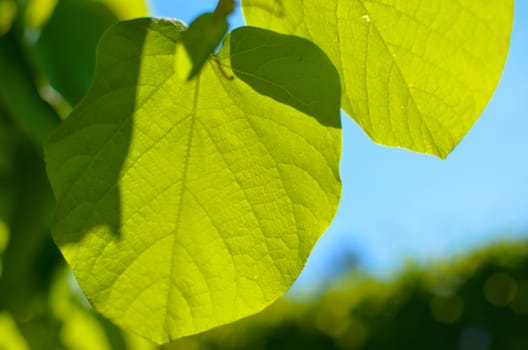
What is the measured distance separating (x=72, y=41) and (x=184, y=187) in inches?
31.7

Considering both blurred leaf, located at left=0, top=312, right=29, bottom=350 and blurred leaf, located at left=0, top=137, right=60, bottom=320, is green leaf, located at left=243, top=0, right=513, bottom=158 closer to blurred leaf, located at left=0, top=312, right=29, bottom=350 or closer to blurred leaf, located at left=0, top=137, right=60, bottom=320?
blurred leaf, located at left=0, top=137, right=60, bottom=320

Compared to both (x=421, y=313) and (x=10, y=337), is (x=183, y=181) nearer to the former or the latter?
(x=10, y=337)

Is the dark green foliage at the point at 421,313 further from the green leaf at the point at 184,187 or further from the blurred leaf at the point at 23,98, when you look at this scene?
the green leaf at the point at 184,187

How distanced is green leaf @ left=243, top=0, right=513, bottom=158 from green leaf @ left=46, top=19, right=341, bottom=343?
6 centimetres

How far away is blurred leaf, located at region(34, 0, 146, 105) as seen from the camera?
153 cm

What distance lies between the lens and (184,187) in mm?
932

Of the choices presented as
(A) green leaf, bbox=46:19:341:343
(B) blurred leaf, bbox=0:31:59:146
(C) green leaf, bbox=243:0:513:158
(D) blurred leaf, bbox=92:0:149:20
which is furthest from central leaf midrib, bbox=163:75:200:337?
(D) blurred leaf, bbox=92:0:149:20

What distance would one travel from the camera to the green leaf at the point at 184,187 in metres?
0.88

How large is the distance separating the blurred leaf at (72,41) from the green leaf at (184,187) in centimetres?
65

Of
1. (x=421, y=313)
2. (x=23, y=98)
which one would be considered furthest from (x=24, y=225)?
(x=421, y=313)

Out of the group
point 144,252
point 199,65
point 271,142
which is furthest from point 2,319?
point 199,65

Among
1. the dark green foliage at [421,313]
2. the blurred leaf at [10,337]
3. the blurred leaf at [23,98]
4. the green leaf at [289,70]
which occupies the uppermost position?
the green leaf at [289,70]

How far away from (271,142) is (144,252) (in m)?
0.21

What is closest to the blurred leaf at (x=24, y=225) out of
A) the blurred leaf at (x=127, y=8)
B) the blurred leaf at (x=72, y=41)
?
the blurred leaf at (x=72, y=41)
